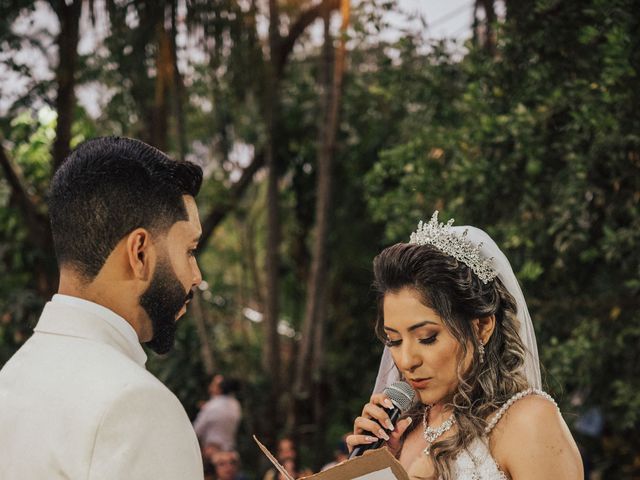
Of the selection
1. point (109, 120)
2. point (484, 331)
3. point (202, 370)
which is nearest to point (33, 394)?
point (484, 331)

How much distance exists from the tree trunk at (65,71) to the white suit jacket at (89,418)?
598 cm

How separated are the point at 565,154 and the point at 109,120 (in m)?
5.82

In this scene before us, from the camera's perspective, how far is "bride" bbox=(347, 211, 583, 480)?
8.32 feet

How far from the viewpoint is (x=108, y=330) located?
1.63m

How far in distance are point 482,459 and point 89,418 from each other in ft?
4.71

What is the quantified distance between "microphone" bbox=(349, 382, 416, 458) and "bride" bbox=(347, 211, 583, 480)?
0.02 m

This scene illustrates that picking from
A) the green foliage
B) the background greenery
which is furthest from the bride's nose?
the green foliage

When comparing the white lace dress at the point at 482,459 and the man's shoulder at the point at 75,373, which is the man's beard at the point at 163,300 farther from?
the white lace dress at the point at 482,459

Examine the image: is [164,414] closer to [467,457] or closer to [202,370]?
[467,457]

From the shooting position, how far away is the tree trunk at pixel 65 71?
735 centimetres

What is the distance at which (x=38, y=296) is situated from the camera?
9.03 m

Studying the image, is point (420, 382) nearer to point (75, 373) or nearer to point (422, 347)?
point (422, 347)

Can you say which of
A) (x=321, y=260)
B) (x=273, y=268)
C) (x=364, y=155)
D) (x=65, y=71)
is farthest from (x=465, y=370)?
(x=364, y=155)

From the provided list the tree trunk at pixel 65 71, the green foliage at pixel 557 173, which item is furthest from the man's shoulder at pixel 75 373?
the tree trunk at pixel 65 71
